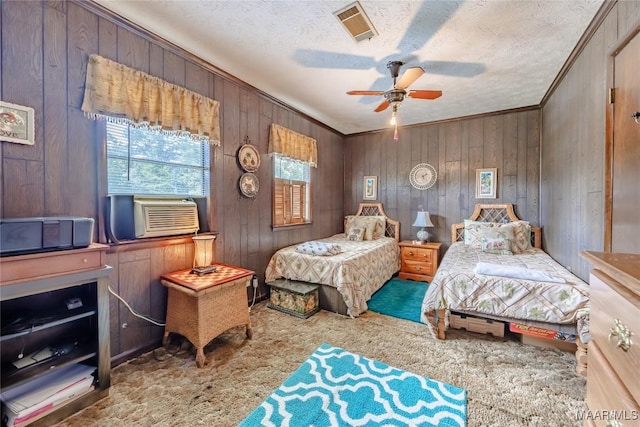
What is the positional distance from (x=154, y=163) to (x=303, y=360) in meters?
2.06

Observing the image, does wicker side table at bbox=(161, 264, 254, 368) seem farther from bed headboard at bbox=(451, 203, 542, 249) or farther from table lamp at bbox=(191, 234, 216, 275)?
bed headboard at bbox=(451, 203, 542, 249)

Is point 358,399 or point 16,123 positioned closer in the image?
point 16,123

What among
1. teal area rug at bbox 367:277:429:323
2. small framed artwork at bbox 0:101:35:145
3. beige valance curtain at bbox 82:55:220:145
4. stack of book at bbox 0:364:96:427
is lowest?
teal area rug at bbox 367:277:429:323

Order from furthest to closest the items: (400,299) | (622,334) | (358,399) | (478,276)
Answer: (400,299)
(478,276)
(358,399)
(622,334)

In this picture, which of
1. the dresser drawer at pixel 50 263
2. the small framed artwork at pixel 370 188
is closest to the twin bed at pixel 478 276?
the small framed artwork at pixel 370 188

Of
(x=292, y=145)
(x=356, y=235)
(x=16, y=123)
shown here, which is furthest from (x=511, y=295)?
(x=16, y=123)

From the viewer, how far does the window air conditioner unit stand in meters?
2.05

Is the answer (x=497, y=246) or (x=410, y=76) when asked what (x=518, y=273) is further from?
(x=410, y=76)

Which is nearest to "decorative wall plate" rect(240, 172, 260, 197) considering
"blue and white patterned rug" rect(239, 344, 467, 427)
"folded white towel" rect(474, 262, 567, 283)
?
"blue and white patterned rug" rect(239, 344, 467, 427)

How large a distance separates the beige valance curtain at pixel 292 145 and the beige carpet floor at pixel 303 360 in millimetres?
2177

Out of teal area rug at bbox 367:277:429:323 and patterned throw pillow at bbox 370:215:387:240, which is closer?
teal area rug at bbox 367:277:429:323

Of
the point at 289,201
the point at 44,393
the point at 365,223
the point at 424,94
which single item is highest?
the point at 424,94

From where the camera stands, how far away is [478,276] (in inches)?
89.0

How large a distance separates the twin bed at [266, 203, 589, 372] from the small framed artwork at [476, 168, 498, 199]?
18 cm
